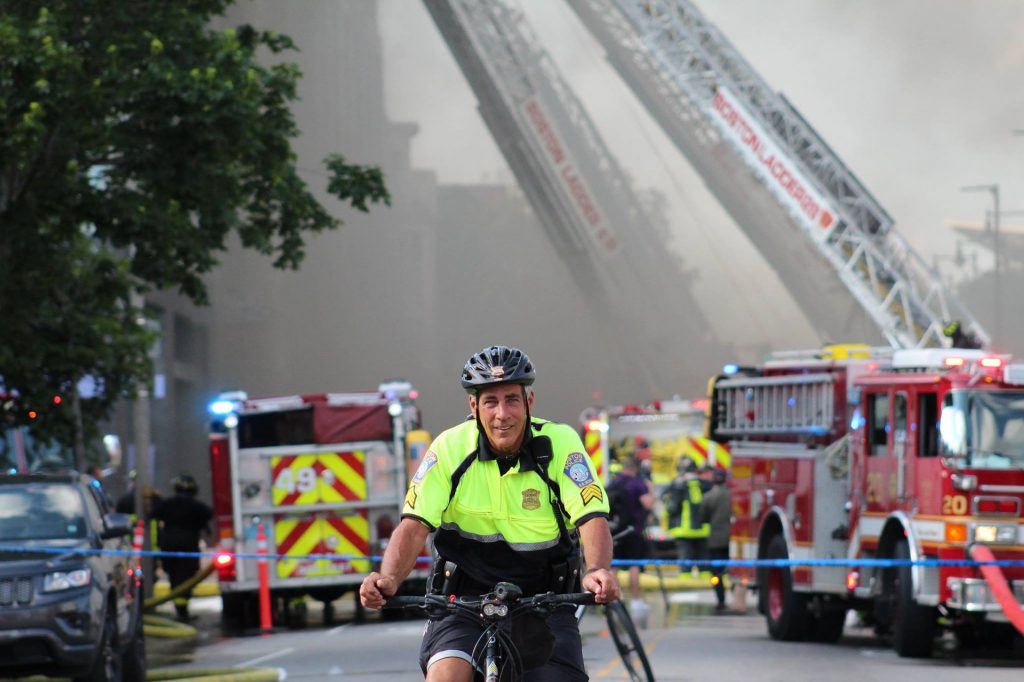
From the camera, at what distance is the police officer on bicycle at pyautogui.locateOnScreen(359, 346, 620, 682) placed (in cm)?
586

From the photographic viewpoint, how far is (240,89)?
57.6 feet

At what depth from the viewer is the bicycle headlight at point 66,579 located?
12.4 meters

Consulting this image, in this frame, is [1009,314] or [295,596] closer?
[295,596]

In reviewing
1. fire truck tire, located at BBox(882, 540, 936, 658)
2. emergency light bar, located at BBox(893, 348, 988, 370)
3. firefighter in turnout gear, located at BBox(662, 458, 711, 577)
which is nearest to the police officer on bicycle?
fire truck tire, located at BBox(882, 540, 936, 658)

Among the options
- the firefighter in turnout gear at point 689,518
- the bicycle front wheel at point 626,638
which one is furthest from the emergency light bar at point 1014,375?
the firefighter in turnout gear at point 689,518

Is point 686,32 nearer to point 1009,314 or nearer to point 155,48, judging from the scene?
point 155,48

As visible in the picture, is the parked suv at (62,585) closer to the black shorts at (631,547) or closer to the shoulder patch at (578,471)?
the black shorts at (631,547)

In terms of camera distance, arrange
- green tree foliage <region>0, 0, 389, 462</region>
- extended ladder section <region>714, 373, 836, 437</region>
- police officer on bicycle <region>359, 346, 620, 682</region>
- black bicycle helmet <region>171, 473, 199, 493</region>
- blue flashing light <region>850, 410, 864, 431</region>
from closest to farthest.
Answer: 1. police officer on bicycle <region>359, 346, 620, 682</region>
2. blue flashing light <region>850, 410, 864, 431</region>
3. extended ladder section <region>714, 373, 836, 437</region>
4. green tree foliage <region>0, 0, 389, 462</region>
5. black bicycle helmet <region>171, 473, 199, 493</region>

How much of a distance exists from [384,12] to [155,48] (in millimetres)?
29998

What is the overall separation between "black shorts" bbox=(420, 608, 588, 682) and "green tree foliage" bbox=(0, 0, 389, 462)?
11.7 metres

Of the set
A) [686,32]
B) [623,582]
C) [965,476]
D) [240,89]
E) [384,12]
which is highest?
[384,12]

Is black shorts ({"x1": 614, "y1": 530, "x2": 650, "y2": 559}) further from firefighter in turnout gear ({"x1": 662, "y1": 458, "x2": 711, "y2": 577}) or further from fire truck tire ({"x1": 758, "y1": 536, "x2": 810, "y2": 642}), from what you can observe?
firefighter in turnout gear ({"x1": 662, "y1": 458, "x2": 711, "y2": 577})

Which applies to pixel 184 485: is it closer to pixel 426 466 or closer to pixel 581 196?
pixel 426 466

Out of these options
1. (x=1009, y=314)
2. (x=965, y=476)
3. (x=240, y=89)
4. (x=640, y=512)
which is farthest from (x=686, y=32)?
(x=1009, y=314)
